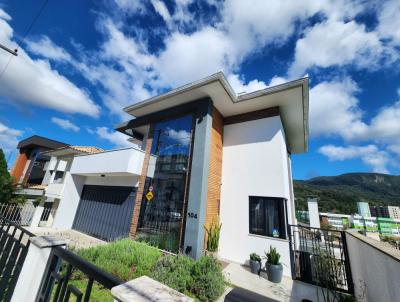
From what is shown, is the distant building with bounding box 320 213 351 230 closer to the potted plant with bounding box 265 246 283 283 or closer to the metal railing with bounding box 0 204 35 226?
the potted plant with bounding box 265 246 283 283

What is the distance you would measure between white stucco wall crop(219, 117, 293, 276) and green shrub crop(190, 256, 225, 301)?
2.74m

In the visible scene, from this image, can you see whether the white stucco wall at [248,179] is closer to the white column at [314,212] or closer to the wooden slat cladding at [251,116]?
the wooden slat cladding at [251,116]

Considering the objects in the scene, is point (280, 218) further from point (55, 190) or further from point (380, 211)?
point (380, 211)

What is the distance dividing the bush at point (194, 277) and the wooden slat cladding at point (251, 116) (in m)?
6.59

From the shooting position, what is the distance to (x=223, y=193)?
854 centimetres

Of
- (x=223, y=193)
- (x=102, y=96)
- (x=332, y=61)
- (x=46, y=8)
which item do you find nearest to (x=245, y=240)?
(x=223, y=193)

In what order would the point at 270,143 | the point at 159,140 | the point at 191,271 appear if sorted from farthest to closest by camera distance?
the point at 159,140
the point at 270,143
the point at 191,271

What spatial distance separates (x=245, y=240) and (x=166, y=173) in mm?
4608

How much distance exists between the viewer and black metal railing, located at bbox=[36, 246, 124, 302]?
4.27 feet

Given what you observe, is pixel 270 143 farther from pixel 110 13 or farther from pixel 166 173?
pixel 110 13

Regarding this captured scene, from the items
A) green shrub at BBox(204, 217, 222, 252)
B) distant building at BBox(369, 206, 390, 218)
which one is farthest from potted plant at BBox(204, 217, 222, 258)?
distant building at BBox(369, 206, 390, 218)

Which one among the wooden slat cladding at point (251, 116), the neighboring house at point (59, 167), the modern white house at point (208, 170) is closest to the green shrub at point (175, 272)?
the modern white house at point (208, 170)

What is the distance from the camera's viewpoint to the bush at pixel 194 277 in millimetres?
4562

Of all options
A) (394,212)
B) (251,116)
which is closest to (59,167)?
(251,116)
